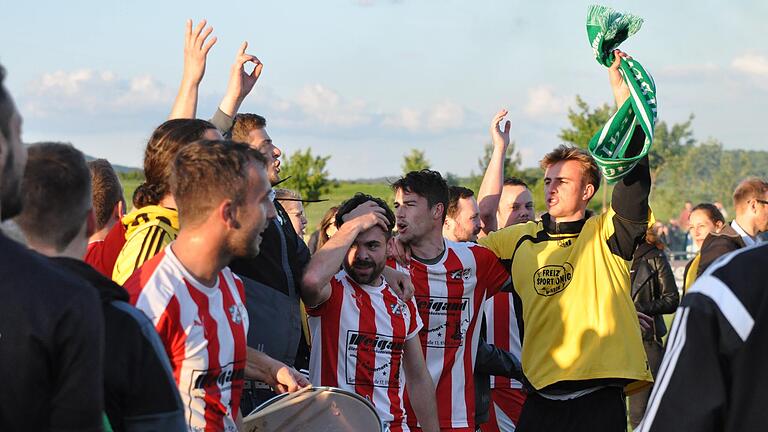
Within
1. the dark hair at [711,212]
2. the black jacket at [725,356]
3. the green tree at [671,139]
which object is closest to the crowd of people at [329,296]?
the black jacket at [725,356]

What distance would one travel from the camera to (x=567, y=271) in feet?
19.5

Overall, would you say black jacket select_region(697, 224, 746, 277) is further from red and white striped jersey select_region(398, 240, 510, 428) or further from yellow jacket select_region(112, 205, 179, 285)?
yellow jacket select_region(112, 205, 179, 285)

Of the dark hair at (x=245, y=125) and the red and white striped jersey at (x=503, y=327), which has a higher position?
the dark hair at (x=245, y=125)

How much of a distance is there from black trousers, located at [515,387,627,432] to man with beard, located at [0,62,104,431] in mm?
4076

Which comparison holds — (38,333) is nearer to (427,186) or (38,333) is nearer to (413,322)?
(413,322)

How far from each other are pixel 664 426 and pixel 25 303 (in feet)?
4.77

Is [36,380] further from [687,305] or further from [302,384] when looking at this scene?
[302,384]

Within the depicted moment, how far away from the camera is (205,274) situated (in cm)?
333

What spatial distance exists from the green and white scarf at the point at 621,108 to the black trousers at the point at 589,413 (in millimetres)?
1396

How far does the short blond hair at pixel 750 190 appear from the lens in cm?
829

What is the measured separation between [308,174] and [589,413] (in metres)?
37.7

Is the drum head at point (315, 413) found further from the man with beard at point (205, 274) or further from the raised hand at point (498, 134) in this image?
the raised hand at point (498, 134)

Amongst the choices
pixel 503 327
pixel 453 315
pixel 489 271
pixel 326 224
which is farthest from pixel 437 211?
pixel 503 327

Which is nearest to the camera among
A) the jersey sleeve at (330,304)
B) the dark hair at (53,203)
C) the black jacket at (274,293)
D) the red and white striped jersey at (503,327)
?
the dark hair at (53,203)
